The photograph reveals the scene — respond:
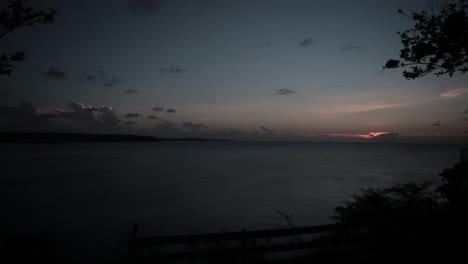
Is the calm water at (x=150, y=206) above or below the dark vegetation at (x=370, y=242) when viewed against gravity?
below

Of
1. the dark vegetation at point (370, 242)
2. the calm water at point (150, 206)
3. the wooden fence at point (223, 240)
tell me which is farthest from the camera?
the calm water at point (150, 206)

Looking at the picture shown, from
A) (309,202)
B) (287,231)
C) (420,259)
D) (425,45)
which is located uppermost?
(425,45)

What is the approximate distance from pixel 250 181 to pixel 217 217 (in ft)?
82.0

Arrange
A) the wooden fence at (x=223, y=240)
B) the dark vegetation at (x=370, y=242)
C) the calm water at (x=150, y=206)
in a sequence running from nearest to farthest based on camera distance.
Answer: the wooden fence at (x=223, y=240) → the dark vegetation at (x=370, y=242) → the calm water at (x=150, y=206)

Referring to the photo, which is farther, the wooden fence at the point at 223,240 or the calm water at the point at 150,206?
the calm water at the point at 150,206

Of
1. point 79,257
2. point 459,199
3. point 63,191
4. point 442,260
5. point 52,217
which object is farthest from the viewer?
point 63,191

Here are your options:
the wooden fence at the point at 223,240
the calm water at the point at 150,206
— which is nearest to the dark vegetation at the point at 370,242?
the wooden fence at the point at 223,240

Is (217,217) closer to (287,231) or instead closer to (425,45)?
(287,231)

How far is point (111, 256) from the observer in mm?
17359

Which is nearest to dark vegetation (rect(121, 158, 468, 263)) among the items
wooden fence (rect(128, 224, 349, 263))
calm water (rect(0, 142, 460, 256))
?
wooden fence (rect(128, 224, 349, 263))

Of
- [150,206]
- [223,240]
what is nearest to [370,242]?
[223,240]

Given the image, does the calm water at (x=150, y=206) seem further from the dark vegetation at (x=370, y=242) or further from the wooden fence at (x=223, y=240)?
the dark vegetation at (x=370, y=242)

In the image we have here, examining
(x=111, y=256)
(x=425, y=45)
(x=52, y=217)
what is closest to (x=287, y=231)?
(x=425, y=45)

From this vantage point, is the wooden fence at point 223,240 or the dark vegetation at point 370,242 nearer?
the wooden fence at point 223,240
